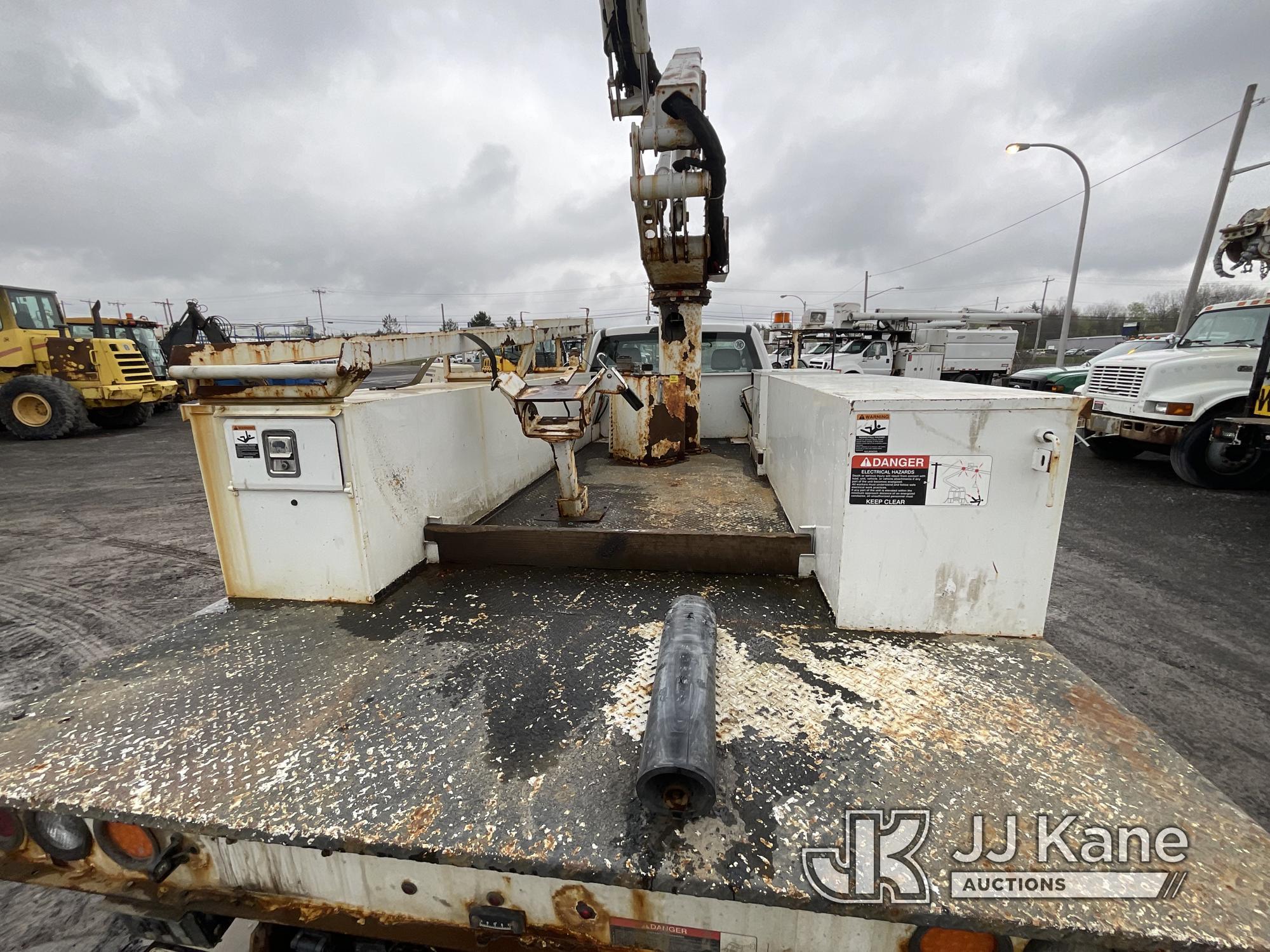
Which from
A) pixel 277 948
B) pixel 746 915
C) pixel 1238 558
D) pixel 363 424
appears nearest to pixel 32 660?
pixel 363 424

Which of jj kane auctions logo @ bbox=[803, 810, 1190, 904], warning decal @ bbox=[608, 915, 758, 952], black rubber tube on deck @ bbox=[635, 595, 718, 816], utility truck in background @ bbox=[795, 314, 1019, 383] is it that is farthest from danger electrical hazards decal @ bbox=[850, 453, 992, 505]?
utility truck in background @ bbox=[795, 314, 1019, 383]

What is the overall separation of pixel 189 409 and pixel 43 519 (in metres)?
6.54

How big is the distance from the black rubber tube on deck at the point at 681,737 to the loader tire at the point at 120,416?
16.4 metres

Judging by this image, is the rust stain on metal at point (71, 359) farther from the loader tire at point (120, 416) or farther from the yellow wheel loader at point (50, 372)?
the loader tire at point (120, 416)

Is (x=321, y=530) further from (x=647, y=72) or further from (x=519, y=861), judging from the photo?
(x=647, y=72)

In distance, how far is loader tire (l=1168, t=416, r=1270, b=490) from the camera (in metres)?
6.73

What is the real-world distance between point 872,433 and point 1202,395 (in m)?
8.04

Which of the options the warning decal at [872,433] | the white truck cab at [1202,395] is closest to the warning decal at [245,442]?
the warning decal at [872,433]

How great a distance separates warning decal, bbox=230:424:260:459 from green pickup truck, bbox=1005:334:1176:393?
7155 mm

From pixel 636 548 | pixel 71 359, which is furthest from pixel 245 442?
pixel 71 359

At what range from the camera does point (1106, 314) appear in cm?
4944

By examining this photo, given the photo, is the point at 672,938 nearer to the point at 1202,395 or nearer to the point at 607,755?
the point at 607,755

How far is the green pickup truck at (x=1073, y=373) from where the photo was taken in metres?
9.30

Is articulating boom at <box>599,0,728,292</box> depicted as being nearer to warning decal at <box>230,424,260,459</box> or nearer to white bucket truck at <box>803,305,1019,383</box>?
warning decal at <box>230,424,260,459</box>
